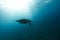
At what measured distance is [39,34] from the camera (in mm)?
2184

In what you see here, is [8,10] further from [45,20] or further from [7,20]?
[45,20]

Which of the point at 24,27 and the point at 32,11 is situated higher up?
the point at 32,11

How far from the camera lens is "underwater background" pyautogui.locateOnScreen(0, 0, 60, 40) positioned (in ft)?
7.13

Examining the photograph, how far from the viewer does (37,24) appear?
2.23 meters

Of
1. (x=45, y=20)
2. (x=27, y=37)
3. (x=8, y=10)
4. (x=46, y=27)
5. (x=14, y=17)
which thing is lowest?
(x=27, y=37)

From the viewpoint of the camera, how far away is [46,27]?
220cm

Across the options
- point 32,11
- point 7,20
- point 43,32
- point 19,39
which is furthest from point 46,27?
point 7,20

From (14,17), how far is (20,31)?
309 mm

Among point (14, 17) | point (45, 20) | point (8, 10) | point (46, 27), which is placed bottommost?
point (46, 27)

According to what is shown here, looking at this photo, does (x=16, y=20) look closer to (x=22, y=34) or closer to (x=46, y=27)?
(x=22, y=34)

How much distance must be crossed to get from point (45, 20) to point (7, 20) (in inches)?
30.8

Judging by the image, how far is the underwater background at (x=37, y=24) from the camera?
7.13 feet

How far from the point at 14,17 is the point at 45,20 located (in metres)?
0.63

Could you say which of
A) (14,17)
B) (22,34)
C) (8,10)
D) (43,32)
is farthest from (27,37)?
(8,10)
